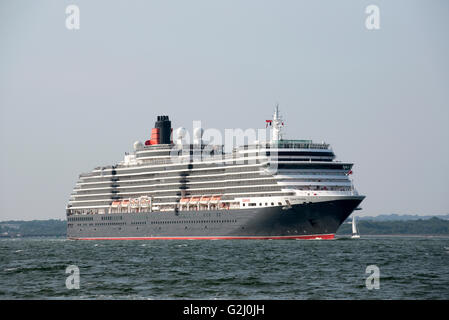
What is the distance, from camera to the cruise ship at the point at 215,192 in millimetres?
96750

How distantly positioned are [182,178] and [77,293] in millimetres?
78958

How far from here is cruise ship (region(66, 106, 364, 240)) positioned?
9675 cm

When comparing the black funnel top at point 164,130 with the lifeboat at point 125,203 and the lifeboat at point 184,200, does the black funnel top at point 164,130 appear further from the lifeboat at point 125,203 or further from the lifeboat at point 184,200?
the lifeboat at point 184,200

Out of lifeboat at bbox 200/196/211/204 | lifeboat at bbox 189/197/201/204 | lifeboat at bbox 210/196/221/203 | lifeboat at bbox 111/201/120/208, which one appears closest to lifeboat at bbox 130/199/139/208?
lifeboat at bbox 111/201/120/208

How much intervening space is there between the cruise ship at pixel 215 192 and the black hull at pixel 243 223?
0.13m

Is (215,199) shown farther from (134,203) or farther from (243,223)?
(134,203)

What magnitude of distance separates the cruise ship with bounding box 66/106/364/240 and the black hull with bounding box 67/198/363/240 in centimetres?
13

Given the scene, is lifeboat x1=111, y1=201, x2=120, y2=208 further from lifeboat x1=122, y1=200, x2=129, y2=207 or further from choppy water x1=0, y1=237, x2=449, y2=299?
choppy water x1=0, y1=237, x2=449, y2=299

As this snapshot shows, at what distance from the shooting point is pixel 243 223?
10038 centimetres

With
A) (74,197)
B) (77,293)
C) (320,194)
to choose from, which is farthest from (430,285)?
(74,197)

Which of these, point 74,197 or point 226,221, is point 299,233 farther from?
point 74,197

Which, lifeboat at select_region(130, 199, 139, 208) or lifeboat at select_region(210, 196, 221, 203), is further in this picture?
lifeboat at select_region(130, 199, 139, 208)

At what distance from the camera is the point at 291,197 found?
316ft

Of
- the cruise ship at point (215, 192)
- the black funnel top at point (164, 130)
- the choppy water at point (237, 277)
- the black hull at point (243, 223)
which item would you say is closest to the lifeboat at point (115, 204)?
the cruise ship at point (215, 192)
